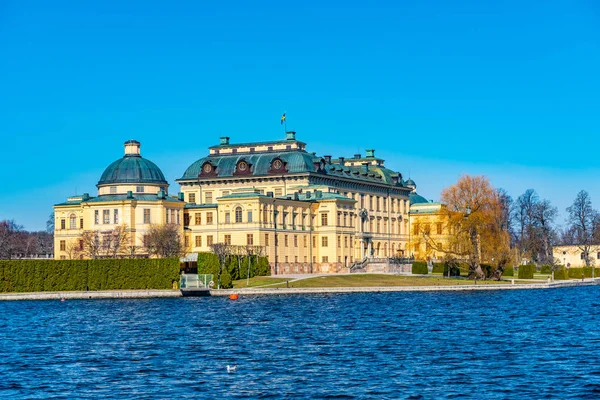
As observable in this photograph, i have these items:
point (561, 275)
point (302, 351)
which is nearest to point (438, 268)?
point (561, 275)

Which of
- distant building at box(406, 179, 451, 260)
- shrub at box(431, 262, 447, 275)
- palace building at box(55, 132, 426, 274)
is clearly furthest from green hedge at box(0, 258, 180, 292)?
shrub at box(431, 262, 447, 275)

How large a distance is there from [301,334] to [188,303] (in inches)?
1134

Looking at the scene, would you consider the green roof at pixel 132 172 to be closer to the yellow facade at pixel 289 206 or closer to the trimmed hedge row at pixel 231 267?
the yellow facade at pixel 289 206

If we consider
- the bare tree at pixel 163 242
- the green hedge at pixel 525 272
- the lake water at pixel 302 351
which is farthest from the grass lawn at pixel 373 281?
the lake water at pixel 302 351

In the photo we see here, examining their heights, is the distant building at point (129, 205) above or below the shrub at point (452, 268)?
above

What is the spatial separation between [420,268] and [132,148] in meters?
37.5

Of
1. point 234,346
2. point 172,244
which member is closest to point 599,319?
point 234,346

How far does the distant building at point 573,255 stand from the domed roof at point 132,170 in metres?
76.7

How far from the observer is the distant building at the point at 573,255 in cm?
17375

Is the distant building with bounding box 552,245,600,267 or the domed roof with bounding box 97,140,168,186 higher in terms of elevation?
→ the domed roof with bounding box 97,140,168,186

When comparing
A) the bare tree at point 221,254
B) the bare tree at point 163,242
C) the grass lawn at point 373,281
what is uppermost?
the bare tree at point 163,242

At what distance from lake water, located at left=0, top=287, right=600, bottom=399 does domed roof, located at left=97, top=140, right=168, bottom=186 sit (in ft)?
152

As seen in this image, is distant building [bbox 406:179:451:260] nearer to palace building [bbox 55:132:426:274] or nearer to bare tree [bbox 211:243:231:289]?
palace building [bbox 55:132:426:274]

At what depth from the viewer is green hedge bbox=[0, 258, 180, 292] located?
9294cm
